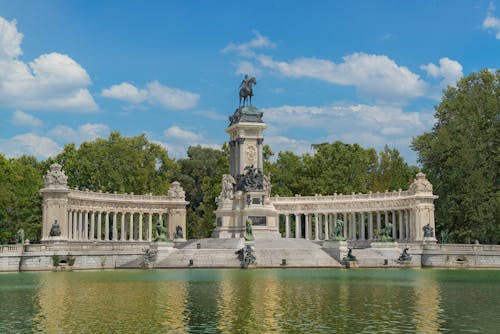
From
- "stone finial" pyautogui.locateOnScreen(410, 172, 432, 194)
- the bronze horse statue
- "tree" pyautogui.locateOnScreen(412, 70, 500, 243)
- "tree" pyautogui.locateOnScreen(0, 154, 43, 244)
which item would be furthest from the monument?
"tree" pyautogui.locateOnScreen(0, 154, 43, 244)

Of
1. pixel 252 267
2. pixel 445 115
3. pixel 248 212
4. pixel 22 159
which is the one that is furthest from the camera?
pixel 22 159

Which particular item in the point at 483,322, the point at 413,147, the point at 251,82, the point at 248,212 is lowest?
the point at 483,322

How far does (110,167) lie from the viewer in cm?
9612

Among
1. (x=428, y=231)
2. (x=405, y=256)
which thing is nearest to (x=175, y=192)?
(x=428, y=231)

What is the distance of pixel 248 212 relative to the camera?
71.4 m

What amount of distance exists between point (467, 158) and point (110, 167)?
48176 millimetres

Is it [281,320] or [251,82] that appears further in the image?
[251,82]

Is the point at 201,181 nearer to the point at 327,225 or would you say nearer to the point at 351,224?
the point at 327,225

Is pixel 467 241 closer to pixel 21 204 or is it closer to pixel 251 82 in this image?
pixel 251 82

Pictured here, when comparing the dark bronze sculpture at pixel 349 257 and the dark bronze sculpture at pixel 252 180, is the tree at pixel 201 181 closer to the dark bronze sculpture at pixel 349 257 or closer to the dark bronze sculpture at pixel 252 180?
the dark bronze sculpture at pixel 252 180

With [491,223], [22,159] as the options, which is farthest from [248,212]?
[22,159]

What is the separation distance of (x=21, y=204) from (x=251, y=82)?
3085cm

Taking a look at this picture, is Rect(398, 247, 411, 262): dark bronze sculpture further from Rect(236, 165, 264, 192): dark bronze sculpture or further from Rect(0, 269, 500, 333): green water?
Rect(0, 269, 500, 333): green water

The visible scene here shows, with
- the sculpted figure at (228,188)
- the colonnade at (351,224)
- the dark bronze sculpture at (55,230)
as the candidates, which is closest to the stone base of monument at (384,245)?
the colonnade at (351,224)
